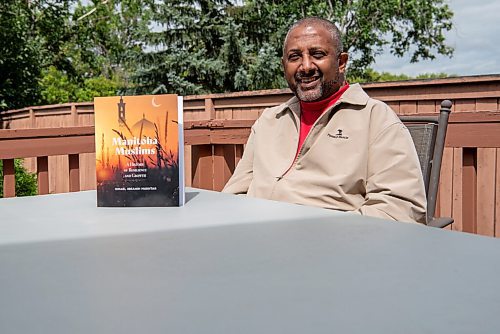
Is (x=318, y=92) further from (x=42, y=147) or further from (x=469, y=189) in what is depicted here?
(x=42, y=147)

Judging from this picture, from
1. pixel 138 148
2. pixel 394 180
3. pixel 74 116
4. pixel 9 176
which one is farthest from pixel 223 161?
pixel 74 116

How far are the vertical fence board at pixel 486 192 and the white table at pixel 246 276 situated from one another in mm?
2040

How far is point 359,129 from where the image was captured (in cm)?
163

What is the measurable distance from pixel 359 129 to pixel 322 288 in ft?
3.54

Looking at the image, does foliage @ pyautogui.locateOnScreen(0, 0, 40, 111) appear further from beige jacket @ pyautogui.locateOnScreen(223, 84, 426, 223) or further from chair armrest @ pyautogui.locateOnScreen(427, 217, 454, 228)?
chair armrest @ pyautogui.locateOnScreen(427, 217, 454, 228)

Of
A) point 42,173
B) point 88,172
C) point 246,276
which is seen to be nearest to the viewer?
point 246,276

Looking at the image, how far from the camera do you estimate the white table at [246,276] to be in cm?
51

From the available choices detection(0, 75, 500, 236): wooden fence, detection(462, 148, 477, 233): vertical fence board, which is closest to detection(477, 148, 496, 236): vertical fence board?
detection(0, 75, 500, 236): wooden fence

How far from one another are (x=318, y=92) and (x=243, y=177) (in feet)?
→ 1.21

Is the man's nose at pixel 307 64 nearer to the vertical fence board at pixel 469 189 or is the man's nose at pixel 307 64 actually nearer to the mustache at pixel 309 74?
the mustache at pixel 309 74

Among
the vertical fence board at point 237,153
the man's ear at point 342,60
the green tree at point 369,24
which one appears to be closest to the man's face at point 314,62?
the man's ear at point 342,60

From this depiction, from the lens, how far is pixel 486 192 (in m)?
2.96

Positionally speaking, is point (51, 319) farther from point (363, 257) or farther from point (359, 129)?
point (359, 129)

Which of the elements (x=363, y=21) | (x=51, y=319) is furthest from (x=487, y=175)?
(x=363, y=21)
